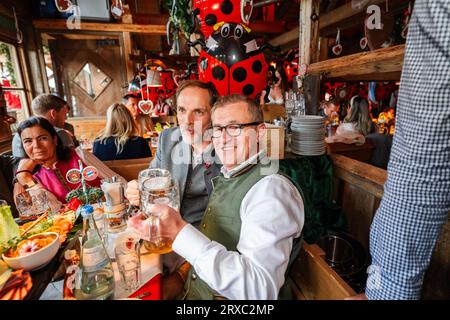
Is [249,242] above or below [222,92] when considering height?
below

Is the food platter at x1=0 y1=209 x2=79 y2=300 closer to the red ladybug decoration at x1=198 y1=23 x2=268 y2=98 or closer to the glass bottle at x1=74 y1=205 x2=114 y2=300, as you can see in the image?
the glass bottle at x1=74 y1=205 x2=114 y2=300

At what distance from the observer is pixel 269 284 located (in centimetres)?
83

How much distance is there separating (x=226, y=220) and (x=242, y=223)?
0.12 meters

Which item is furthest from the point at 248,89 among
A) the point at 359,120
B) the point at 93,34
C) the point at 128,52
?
the point at 93,34

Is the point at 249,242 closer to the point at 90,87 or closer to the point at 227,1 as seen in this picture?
the point at 227,1

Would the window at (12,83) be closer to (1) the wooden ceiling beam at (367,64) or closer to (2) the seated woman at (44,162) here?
(2) the seated woman at (44,162)

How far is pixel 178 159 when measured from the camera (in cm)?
186

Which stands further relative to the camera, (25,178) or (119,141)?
(119,141)

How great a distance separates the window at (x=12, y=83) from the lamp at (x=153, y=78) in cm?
256

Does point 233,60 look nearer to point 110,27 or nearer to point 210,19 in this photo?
point 210,19

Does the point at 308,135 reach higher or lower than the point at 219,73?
lower

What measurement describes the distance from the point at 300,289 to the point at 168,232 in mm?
712

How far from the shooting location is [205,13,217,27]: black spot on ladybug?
6.41ft
